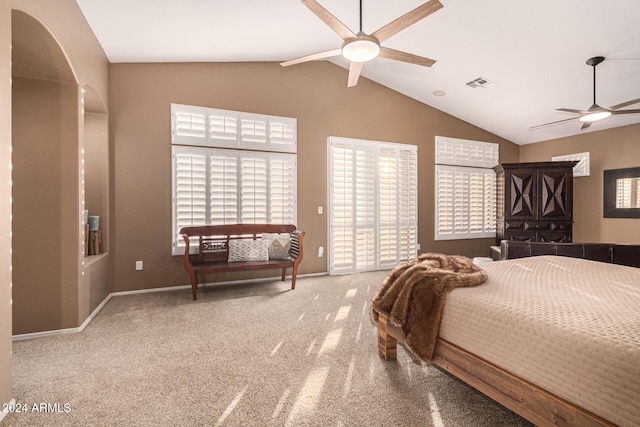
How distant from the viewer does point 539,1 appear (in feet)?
10.6

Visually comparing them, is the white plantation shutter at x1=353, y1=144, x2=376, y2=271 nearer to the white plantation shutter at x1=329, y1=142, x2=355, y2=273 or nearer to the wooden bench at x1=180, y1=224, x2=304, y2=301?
the white plantation shutter at x1=329, y1=142, x2=355, y2=273

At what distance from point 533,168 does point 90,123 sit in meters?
6.99

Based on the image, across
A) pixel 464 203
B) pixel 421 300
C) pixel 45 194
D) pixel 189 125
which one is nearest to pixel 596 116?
pixel 464 203

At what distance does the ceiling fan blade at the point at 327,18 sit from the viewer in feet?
7.86

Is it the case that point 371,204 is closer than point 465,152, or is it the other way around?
point 371,204

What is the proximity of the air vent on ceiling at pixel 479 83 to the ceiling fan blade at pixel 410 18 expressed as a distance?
117 inches

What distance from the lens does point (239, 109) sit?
4.78 meters

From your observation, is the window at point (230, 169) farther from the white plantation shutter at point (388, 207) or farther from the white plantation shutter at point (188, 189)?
the white plantation shutter at point (388, 207)

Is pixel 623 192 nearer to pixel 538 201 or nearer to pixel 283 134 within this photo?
pixel 538 201

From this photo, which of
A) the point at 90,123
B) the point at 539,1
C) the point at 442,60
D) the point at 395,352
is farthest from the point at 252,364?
the point at 442,60

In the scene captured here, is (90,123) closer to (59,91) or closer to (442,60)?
(59,91)

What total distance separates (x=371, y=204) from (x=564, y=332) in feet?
14.2

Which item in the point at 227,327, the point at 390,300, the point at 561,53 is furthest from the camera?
the point at 561,53

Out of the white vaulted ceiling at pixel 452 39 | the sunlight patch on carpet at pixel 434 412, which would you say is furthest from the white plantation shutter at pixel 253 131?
the sunlight patch on carpet at pixel 434 412
